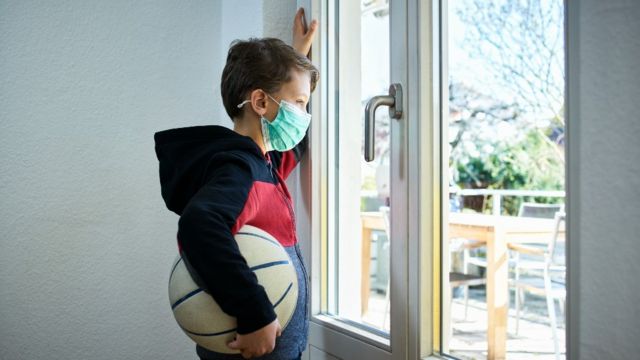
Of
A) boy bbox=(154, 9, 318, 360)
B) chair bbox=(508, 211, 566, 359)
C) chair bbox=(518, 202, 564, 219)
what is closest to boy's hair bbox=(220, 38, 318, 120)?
boy bbox=(154, 9, 318, 360)

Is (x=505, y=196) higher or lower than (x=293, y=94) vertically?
lower

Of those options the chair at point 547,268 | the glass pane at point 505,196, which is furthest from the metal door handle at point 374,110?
the chair at point 547,268

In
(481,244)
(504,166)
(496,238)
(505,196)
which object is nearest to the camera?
(496,238)

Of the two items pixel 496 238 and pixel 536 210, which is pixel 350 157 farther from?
pixel 536 210

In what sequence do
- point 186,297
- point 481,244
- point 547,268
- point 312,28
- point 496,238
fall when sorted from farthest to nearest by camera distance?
point 481,244, point 496,238, point 547,268, point 312,28, point 186,297

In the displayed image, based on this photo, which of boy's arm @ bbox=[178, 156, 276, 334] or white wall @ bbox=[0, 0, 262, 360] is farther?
white wall @ bbox=[0, 0, 262, 360]

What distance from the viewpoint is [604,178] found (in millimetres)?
799

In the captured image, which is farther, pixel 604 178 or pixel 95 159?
pixel 95 159

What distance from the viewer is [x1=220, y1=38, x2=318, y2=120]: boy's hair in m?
1.31

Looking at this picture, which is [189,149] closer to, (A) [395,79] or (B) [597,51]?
(A) [395,79]

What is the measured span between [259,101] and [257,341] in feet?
1.98

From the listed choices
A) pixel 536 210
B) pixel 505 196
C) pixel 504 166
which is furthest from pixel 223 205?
pixel 504 166

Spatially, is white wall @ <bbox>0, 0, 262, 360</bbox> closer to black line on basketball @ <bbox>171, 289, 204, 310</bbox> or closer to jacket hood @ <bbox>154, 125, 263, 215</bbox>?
jacket hood @ <bbox>154, 125, 263, 215</bbox>

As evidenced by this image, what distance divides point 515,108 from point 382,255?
2.38 meters
